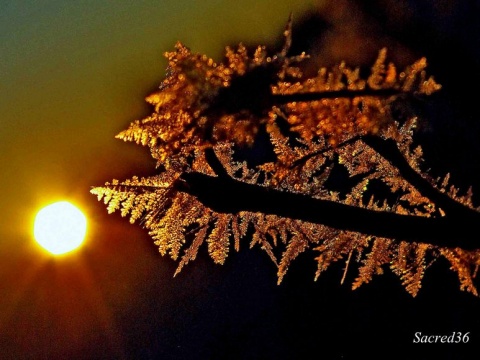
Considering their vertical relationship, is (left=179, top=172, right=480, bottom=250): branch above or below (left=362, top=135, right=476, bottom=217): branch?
below

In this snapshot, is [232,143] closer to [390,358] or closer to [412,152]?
[412,152]

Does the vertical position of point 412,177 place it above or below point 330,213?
above

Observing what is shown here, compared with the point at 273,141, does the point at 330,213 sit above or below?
below

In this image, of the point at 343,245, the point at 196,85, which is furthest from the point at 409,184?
the point at 196,85

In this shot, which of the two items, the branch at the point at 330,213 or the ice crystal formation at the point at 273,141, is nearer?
the branch at the point at 330,213

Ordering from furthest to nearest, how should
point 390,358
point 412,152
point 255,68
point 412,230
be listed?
point 390,358 < point 412,152 < point 255,68 < point 412,230

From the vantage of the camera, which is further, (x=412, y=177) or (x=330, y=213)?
(x=412, y=177)

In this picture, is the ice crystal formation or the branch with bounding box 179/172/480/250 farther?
the ice crystal formation

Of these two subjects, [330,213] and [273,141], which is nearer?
[330,213]
